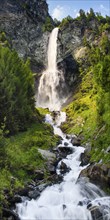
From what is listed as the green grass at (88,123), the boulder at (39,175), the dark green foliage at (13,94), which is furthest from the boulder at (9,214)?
the dark green foliage at (13,94)

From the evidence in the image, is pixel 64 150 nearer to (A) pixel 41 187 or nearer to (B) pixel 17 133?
(B) pixel 17 133

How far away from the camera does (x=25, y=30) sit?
12244cm

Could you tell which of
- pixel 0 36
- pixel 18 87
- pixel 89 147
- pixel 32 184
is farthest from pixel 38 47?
pixel 32 184

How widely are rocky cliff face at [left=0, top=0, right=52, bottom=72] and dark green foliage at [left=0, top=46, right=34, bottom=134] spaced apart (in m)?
54.2

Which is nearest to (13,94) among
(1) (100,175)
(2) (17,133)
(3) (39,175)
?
(2) (17,133)

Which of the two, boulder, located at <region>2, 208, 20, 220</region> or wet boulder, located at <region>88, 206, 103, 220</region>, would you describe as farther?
wet boulder, located at <region>88, 206, 103, 220</region>

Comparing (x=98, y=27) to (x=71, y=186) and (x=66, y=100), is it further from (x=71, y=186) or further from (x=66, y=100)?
(x=71, y=186)

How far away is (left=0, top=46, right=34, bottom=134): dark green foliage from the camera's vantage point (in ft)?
171

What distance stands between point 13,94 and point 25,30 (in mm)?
71803

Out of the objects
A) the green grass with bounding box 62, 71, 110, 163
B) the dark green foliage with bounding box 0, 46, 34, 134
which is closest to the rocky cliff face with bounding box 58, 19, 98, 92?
the green grass with bounding box 62, 71, 110, 163

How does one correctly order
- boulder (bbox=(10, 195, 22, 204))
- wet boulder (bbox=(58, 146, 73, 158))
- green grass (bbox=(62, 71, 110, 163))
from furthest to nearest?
wet boulder (bbox=(58, 146, 73, 158))
green grass (bbox=(62, 71, 110, 163))
boulder (bbox=(10, 195, 22, 204))

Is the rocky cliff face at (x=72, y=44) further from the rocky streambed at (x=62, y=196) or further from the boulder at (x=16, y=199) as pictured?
the boulder at (x=16, y=199)

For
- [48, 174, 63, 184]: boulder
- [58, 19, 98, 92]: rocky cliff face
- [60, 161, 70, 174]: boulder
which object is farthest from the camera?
[58, 19, 98, 92]: rocky cliff face

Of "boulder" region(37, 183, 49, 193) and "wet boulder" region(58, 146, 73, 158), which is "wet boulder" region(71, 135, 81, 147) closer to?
"wet boulder" region(58, 146, 73, 158)
